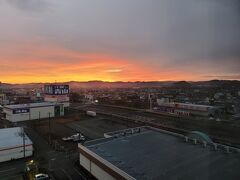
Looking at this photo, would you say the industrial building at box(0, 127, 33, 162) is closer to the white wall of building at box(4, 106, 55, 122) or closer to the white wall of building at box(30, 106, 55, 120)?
the white wall of building at box(4, 106, 55, 122)

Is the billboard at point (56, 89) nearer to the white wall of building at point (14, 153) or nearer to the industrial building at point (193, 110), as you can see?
the industrial building at point (193, 110)

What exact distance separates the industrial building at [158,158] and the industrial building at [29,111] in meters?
12.5

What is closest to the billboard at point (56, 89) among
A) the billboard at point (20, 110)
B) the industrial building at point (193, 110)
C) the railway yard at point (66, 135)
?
the billboard at point (20, 110)

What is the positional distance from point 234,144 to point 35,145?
12281 millimetres

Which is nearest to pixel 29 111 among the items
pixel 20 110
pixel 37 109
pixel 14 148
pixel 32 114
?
pixel 32 114

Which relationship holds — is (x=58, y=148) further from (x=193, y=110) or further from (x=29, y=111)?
(x=193, y=110)

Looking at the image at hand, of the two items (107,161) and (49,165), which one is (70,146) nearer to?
(49,165)

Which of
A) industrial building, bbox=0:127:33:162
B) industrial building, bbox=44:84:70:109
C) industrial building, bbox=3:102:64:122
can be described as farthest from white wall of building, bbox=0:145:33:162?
industrial building, bbox=44:84:70:109

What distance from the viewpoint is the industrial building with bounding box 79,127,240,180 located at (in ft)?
20.4

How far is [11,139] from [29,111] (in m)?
10.8

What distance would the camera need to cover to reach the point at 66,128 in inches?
679

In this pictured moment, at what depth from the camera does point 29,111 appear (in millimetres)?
21828

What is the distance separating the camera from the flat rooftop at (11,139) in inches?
421

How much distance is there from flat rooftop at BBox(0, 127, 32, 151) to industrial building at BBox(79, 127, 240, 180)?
4002 millimetres
